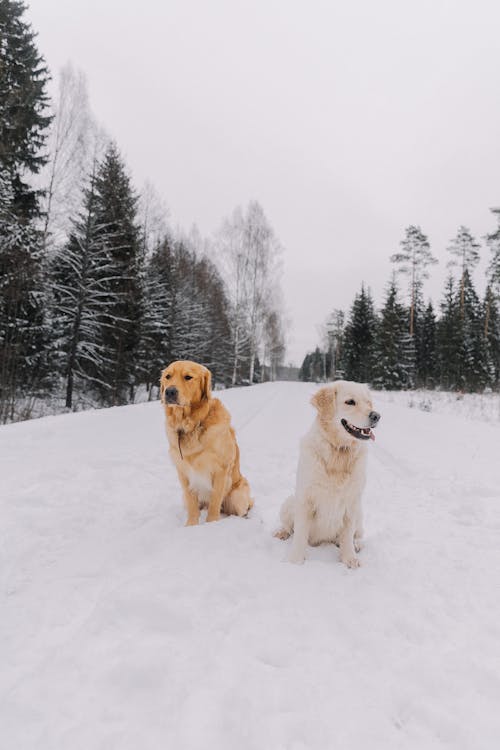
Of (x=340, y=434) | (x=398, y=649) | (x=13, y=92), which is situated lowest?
(x=398, y=649)

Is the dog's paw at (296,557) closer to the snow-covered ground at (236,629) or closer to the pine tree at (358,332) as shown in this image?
the snow-covered ground at (236,629)

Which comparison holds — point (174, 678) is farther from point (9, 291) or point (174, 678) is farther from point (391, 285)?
point (391, 285)

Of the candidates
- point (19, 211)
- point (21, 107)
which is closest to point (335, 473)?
point (19, 211)

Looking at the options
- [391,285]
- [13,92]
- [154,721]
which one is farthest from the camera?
[391,285]

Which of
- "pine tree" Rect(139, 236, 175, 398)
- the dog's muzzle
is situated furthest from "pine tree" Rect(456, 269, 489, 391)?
the dog's muzzle

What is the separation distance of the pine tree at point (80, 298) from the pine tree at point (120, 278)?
322 millimetres

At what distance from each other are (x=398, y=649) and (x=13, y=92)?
14735mm

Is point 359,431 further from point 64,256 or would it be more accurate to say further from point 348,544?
point 64,256

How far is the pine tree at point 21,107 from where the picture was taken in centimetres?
1021

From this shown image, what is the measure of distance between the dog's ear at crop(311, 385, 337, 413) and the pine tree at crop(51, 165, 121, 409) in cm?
1172

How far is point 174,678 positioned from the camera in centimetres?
130

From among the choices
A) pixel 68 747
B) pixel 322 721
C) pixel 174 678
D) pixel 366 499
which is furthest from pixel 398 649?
pixel 366 499

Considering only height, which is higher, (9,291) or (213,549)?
(9,291)

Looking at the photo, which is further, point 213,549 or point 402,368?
point 402,368
